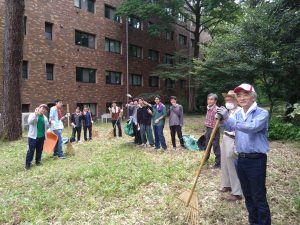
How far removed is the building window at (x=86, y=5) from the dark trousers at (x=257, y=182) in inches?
849

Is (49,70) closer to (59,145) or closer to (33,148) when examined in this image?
(59,145)

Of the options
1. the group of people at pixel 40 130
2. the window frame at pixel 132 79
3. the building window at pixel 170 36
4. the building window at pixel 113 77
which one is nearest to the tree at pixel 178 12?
the window frame at pixel 132 79

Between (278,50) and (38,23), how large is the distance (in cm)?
1459

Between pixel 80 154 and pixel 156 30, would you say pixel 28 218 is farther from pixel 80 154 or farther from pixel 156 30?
pixel 156 30

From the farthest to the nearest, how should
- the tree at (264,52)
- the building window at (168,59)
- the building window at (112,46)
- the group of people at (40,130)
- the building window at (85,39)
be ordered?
the building window at (168,59) < the building window at (112,46) < the building window at (85,39) < the tree at (264,52) < the group of people at (40,130)

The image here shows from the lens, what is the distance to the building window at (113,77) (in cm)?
2620

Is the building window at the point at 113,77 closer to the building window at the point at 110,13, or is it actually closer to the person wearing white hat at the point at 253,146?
the building window at the point at 110,13

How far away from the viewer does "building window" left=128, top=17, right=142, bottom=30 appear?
2845 cm

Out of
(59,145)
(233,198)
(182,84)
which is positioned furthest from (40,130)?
(182,84)

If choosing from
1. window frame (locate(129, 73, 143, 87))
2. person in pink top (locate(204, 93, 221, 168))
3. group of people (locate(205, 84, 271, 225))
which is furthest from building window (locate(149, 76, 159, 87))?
group of people (locate(205, 84, 271, 225))

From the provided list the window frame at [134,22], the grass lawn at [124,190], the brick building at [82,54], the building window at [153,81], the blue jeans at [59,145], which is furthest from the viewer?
the building window at [153,81]

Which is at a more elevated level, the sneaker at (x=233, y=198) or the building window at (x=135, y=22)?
the building window at (x=135, y=22)

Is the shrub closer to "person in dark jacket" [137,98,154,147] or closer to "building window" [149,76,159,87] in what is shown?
"person in dark jacket" [137,98,154,147]

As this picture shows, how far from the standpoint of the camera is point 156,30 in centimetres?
2791
